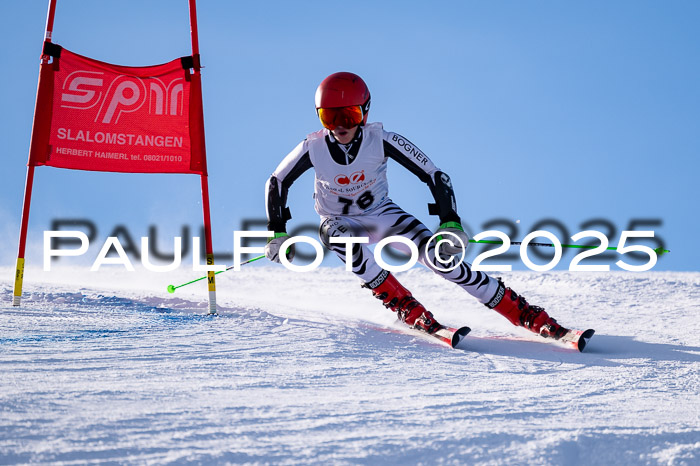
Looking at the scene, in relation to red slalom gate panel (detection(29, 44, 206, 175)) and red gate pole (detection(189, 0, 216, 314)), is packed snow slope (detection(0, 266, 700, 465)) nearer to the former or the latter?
red gate pole (detection(189, 0, 216, 314))

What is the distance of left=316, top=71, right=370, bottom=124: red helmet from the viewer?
3855 mm

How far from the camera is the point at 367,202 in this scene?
4.12 meters

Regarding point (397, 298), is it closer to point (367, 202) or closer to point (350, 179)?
point (367, 202)

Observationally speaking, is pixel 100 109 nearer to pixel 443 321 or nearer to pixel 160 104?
pixel 160 104

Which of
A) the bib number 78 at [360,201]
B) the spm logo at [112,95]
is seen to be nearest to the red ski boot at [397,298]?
the bib number 78 at [360,201]

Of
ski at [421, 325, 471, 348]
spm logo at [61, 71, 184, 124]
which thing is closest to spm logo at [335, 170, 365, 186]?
ski at [421, 325, 471, 348]

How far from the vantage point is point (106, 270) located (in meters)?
9.19

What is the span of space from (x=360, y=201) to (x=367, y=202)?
5 cm

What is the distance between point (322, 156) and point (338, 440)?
7.82ft

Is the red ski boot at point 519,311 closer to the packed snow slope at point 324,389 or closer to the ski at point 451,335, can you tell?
the packed snow slope at point 324,389

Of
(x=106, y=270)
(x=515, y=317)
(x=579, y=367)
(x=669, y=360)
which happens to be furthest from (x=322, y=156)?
(x=106, y=270)

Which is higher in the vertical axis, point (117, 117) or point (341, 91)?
point (117, 117)

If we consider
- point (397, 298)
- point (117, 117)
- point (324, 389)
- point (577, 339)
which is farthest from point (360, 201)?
point (117, 117)

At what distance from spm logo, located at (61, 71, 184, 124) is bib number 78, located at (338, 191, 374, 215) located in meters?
1.87
